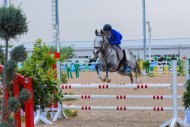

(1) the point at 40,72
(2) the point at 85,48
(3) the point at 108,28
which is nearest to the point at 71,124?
(3) the point at 108,28

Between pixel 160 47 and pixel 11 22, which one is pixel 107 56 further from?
pixel 160 47

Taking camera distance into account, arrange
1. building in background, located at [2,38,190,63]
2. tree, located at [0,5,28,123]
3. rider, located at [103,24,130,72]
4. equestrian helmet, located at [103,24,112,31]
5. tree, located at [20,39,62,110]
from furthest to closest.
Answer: building in background, located at [2,38,190,63]
rider, located at [103,24,130,72]
equestrian helmet, located at [103,24,112,31]
tree, located at [20,39,62,110]
tree, located at [0,5,28,123]

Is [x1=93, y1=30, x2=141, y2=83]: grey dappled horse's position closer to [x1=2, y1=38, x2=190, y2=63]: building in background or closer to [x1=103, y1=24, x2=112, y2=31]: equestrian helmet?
[x1=103, y1=24, x2=112, y2=31]: equestrian helmet

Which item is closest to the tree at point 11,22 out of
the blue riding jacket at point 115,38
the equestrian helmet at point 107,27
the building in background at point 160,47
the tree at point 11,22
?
the tree at point 11,22

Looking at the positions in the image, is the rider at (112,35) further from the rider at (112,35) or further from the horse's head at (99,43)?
the horse's head at (99,43)

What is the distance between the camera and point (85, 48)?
56.9 meters

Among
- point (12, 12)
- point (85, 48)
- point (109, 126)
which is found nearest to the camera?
point (12, 12)

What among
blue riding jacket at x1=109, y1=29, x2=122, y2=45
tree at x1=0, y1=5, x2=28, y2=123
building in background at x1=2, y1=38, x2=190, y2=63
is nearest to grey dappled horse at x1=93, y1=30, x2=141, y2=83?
blue riding jacket at x1=109, y1=29, x2=122, y2=45

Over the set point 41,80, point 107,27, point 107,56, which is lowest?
point 41,80

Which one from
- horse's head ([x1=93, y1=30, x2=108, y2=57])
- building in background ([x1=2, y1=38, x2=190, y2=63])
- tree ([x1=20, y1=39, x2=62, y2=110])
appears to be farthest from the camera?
building in background ([x1=2, y1=38, x2=190, y2=63])

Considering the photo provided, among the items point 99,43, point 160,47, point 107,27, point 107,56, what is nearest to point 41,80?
point 99,43

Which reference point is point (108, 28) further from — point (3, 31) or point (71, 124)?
point (3, 31)

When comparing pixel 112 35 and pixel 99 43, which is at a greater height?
pixel 112 35

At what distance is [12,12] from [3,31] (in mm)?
217
